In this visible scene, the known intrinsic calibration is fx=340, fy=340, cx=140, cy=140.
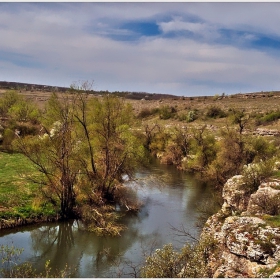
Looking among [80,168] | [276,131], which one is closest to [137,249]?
[80,168]

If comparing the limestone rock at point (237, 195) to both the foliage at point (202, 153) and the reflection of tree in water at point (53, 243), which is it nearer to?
the reflection of tree in water at point (53, 243)

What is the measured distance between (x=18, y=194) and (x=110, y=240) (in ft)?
26.6

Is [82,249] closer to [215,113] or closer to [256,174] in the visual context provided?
[256,174]

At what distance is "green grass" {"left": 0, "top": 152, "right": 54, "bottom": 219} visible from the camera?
21531mm

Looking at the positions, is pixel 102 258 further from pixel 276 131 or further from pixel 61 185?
pixel 276 131

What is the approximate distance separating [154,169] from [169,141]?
6798 millimetres

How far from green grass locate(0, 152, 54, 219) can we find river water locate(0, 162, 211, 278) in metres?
1.20

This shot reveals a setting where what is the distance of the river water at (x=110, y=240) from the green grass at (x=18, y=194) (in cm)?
120

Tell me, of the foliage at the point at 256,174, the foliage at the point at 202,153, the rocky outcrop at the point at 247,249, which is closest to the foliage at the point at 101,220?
the foliage at the point at 256,174

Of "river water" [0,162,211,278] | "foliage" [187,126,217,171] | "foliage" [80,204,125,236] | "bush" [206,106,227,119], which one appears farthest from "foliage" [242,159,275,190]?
"bush" [206,106,227,119]

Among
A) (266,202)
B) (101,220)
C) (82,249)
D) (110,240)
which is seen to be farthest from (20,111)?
(266,202)

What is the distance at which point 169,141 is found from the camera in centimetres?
4497

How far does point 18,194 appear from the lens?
938 inches

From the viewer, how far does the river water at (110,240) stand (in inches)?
657
